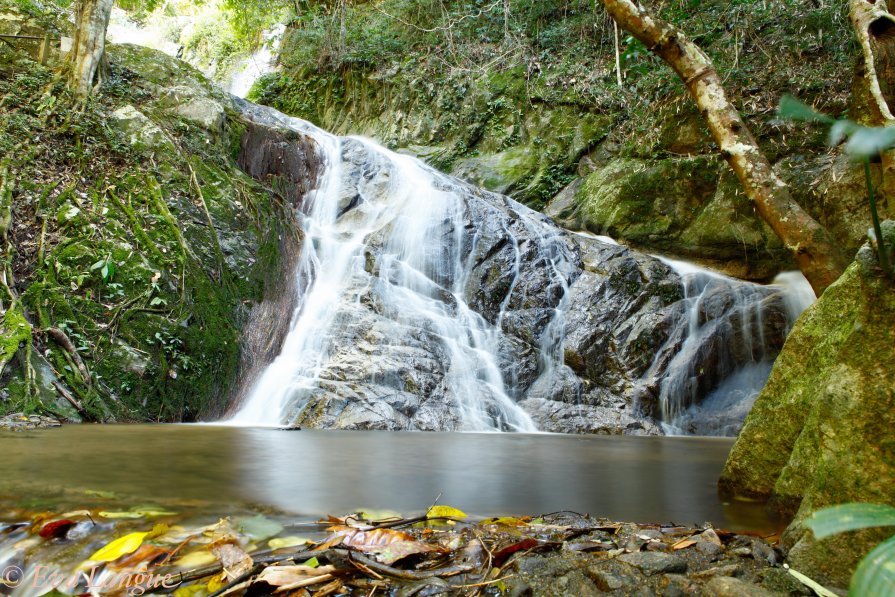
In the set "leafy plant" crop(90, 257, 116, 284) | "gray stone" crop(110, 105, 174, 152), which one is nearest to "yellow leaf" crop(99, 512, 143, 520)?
"leafy plant" crop(90, 257, 116, 284)

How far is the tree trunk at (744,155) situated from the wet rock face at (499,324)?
3844 mm

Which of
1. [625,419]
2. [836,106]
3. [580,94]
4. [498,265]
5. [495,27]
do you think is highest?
[495,27]

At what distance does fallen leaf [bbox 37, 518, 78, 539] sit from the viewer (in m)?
1.68

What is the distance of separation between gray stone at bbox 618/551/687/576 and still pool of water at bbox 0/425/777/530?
0.76 meters

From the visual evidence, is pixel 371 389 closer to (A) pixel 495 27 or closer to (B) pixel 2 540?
(B) pixel 2 540

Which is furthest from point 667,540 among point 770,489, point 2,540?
point 2,540

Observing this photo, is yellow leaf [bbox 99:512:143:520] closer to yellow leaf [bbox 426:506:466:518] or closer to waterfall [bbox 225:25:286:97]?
yellow leaf [bbox 426:506:466:518]

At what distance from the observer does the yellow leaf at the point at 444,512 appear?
81.3 inches

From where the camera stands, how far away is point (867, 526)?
804mm

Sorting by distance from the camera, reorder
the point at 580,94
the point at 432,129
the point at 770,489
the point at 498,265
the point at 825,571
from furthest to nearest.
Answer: the point at 432,129 < the point at 580,94 < the point at 498,265 < the point at 770,489 < the point at 825,571

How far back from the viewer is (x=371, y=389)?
6.39 m

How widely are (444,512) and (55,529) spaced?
1255 millimetres

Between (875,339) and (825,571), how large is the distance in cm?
66

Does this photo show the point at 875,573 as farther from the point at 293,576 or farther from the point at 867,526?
the point at 293,576
